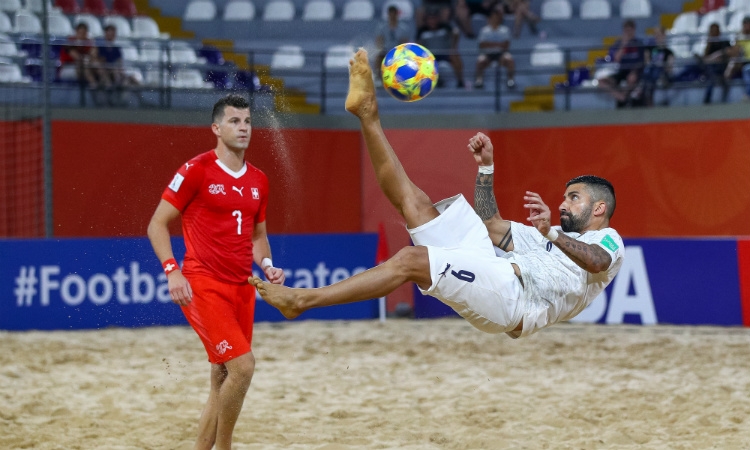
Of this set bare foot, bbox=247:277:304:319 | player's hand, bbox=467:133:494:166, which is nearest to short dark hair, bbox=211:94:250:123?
bare foot, bbox=247:277:304:319

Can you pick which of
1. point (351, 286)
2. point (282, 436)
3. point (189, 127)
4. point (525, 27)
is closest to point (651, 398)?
point (282, 436)

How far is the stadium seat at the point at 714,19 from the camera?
15.5 meters

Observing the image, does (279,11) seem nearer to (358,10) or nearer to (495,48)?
(358,10)

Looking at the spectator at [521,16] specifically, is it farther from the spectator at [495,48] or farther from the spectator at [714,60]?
the spectator at [714,60]

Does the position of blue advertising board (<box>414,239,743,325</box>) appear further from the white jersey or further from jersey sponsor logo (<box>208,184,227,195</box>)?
jersey sponsor logo (<box>208,184,227,195</box>)

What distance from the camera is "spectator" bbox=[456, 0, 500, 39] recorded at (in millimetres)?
16859

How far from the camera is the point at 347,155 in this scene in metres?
15.6

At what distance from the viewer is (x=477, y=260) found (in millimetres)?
5324

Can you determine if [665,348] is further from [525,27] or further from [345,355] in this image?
[525,27]

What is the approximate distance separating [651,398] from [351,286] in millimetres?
3965

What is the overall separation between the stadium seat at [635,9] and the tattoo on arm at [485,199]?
12.0 metres

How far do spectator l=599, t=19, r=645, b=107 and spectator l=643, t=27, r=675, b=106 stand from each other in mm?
163

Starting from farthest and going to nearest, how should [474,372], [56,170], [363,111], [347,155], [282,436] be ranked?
[347,155] → [56,170] → [474,372] → [282,436] → [363,111]

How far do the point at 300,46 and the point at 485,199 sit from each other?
38.0 feet
